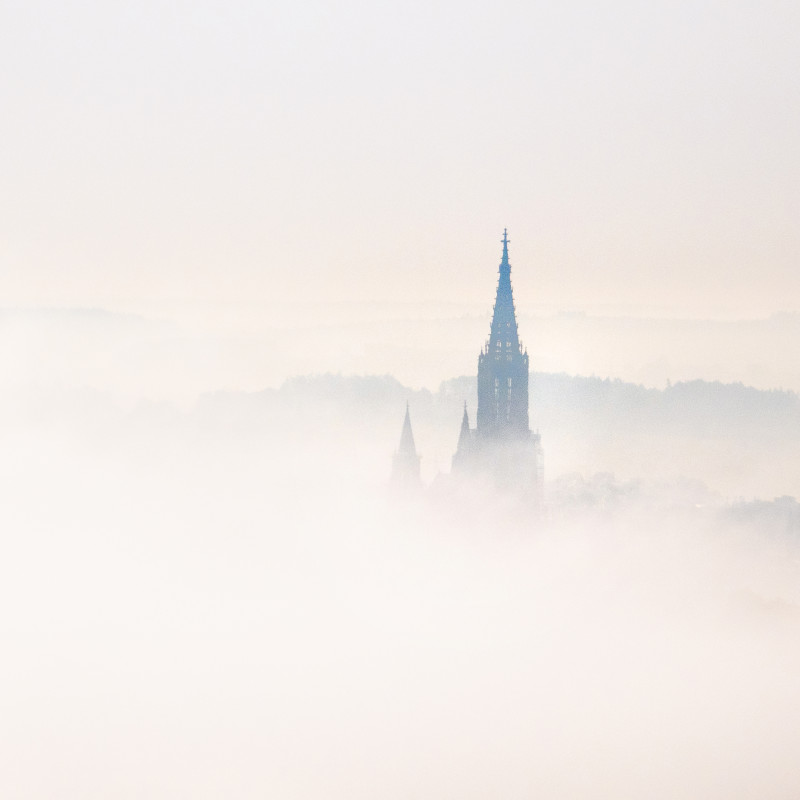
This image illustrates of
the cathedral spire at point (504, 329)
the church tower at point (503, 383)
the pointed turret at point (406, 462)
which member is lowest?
the pointed turret at point (406, 462)

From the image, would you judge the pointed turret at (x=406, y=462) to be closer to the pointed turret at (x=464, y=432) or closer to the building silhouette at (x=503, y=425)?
the building silhouette at (x=503, y=425)

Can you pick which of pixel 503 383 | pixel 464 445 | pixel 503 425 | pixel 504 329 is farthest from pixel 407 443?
pixel 504 329

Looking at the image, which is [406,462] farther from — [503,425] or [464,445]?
[503,425]

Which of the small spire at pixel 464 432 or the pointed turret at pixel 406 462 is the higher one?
the small spire at pixel 464 432

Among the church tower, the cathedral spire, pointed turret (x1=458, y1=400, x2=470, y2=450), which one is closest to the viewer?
the cathedral spire

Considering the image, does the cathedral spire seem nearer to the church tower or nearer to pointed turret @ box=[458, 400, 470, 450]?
the church tower

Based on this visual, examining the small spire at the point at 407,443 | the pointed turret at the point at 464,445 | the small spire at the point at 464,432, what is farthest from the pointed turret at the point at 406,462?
the small spire at the point at 464,432

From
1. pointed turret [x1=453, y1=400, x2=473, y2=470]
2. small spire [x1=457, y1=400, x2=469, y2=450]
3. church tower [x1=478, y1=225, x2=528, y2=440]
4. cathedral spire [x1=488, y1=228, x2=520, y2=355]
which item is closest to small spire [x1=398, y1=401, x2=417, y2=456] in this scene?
pointed turret [x1=453, y1=400, x2=473, y2=470]
